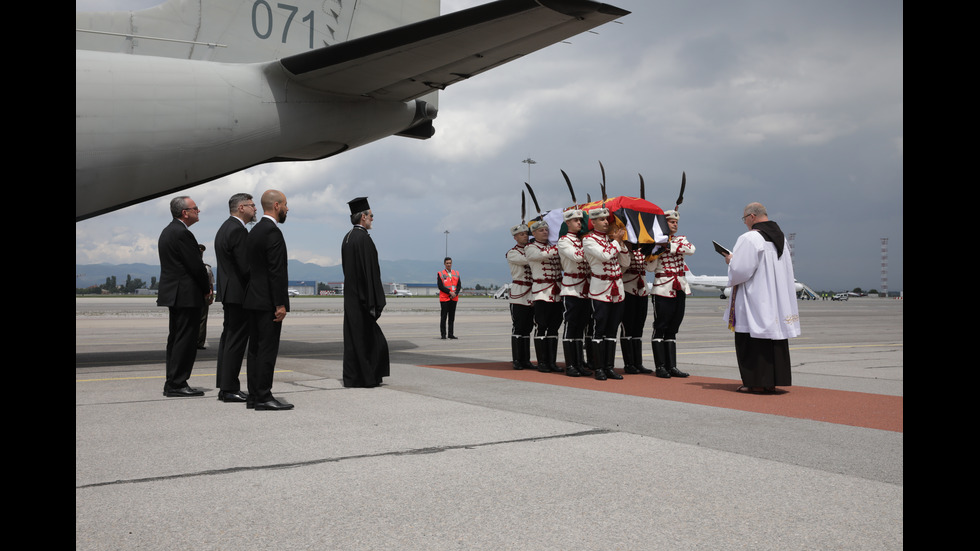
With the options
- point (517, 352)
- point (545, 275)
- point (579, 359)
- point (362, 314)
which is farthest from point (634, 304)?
point (362, 314)

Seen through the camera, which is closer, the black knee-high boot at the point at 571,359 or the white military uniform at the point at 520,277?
the black knee-high boot at the point at 571,359

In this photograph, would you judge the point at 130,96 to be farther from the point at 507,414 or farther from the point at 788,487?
the point at 788,487

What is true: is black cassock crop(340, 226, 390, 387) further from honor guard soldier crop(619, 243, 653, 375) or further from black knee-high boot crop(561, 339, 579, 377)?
honor guard soldier crop(619, 243, 653, 375)

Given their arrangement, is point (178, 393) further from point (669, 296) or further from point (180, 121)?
point (669, 296)

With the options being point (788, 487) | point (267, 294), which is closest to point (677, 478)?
point (788, 487)

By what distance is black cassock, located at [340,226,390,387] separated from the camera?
7.17 metres

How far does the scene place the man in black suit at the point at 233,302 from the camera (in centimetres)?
624

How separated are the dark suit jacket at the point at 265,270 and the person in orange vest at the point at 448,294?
932 cm

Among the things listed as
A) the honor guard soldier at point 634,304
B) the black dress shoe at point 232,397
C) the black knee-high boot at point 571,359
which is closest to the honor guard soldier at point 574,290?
the black knee-high boot at point 571,359

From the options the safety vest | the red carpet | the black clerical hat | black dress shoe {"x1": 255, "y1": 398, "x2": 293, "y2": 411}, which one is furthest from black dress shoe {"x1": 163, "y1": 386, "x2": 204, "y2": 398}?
the safety vest

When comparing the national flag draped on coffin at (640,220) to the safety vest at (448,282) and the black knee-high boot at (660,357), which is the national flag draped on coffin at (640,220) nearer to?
the black knee-high boot at (660,357)

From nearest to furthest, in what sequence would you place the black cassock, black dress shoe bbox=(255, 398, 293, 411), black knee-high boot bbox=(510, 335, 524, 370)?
black dress shoe bbox=(255, 398, 293, 411)
the black cassock
black knee-high boot bbox=(510, 335, 524, 370)

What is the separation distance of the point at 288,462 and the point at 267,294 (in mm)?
2295

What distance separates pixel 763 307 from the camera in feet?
22.4
